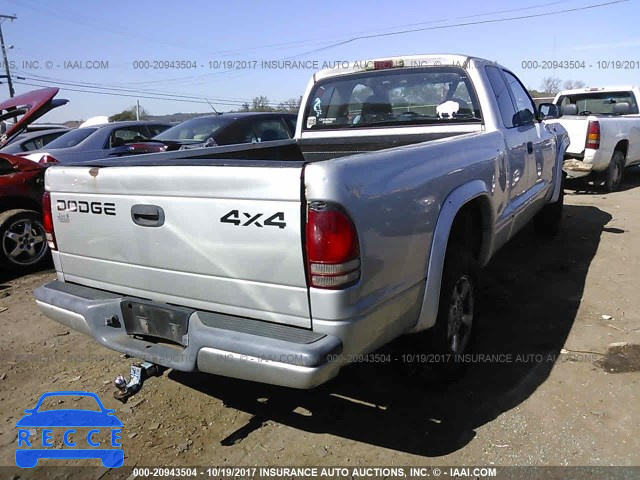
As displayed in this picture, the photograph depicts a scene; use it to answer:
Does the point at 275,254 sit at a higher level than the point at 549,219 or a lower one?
higher

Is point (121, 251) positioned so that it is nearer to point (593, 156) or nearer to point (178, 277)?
point (178, 277)

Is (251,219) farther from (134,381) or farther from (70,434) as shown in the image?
(70,434)

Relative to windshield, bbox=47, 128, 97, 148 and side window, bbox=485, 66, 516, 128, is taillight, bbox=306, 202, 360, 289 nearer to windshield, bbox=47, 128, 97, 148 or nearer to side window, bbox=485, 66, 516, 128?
side window, bbox=485, 66, 516, 128

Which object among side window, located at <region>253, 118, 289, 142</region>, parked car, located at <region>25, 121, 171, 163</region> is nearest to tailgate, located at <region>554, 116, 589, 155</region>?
side window, located at <region>253, 118, 289, 142</region>

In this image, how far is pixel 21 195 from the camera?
6.00 metres

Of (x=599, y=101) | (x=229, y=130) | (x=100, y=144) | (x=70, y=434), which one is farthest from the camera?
(x=599, y=101)

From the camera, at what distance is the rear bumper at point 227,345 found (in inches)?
83.5

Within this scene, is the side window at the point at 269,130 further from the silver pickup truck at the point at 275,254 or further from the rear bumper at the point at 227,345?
the rear bumper at the point at 227,345

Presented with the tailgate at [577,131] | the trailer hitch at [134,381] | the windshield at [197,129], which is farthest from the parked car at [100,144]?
the tailgate at [577,131]

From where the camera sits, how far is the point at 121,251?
2.73 meters

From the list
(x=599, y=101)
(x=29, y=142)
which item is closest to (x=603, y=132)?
(x=599, y=101)

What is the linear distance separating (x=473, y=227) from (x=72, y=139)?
810 cm

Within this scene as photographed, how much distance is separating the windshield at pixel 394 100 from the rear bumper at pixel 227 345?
2.59 m

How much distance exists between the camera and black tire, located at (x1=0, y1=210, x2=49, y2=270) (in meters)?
5.74
